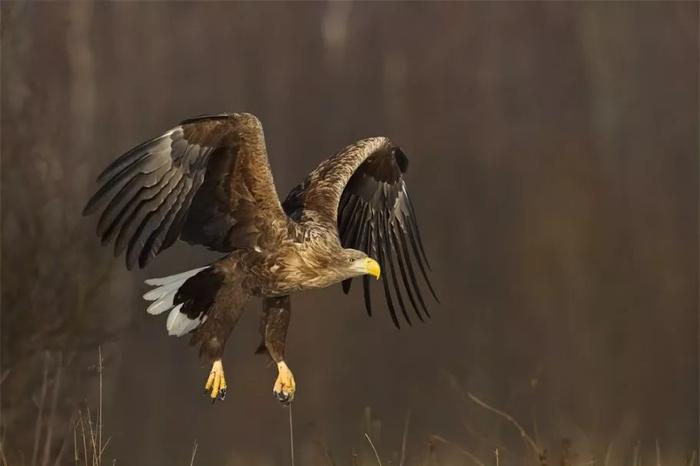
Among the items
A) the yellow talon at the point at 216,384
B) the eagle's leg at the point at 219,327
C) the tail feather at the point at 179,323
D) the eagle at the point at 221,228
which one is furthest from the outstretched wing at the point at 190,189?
the yellow talon at the point at 216,384

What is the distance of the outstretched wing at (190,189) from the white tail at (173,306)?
12.7 inches

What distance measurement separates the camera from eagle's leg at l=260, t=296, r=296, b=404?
5.98 metres

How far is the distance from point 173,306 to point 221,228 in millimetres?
465

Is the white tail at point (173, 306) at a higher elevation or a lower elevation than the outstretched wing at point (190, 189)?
lower

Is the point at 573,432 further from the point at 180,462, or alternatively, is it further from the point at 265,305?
the point at 265,305

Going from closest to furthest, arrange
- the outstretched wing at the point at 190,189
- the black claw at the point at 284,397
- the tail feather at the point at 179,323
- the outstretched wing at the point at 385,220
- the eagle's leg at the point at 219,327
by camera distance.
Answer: the outstretched wing at the point at 190,189 < the eagle's leg at the point at 219,327 < the black claw at the point at 284,397 < the tail feather at the point at 179,323 < the outstretched wing at the point at 385,220

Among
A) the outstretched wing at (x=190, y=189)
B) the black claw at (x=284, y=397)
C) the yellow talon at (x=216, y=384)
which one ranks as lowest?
the black claw at (x=284, y=397)

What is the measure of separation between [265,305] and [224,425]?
6510 millimetres

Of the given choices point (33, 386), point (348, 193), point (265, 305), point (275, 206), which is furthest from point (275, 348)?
point (33, 386)

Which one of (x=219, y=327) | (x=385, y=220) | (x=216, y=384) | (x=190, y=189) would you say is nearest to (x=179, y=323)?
(x=219, y=327)

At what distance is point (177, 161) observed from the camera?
582cm

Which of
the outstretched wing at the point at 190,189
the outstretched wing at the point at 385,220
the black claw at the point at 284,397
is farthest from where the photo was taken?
the outstretched wing at the point at 385,220

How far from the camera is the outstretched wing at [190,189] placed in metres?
5.70

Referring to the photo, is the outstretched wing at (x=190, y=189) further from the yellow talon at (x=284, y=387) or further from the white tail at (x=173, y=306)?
the yellow talon at (x=284, y=387)
